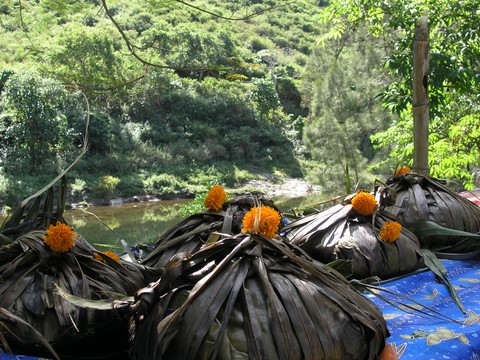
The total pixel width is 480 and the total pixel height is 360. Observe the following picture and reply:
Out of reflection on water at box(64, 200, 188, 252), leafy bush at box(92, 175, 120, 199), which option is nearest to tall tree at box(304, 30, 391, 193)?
reflection on water at box(64, 200, 188, 252)

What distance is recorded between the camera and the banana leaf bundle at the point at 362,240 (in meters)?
1.23

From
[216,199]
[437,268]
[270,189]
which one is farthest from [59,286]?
[270,189]

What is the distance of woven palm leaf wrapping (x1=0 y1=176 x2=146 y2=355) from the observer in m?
0.83

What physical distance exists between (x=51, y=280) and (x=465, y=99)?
19.7 ft

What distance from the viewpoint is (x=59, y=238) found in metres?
0.88

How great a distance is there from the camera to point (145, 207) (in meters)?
17.6

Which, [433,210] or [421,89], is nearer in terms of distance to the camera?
[433,210]

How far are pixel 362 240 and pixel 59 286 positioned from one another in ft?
2.24

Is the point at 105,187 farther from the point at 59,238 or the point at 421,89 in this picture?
the point at 59,238

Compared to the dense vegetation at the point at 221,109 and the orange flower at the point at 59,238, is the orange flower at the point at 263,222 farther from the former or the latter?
the dense vegetation at the point at 221,109

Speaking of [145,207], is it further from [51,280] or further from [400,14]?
[51,280]

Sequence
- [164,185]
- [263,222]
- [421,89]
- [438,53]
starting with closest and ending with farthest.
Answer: [263,222]
[421,89]
[438,53]
[164,185]

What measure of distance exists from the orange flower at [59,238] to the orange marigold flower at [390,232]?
70cm

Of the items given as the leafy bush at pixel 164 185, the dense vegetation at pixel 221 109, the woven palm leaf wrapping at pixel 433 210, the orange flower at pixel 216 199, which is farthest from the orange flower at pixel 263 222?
the leafy bush at pixel 164 185
